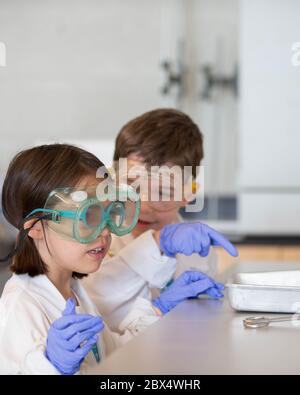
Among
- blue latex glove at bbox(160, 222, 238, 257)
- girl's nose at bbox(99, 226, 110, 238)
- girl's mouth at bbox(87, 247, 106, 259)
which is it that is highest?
girl's nose at bbox(99, 226, 110, 238)

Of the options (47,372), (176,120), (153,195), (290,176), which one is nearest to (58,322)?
(47,372)

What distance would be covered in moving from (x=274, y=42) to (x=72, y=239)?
87.9 inches

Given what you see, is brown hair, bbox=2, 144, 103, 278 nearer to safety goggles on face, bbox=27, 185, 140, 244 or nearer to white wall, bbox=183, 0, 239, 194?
safety goggles on face, bbox=27, 185, 140, 244

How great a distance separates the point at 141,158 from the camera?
1700 mm

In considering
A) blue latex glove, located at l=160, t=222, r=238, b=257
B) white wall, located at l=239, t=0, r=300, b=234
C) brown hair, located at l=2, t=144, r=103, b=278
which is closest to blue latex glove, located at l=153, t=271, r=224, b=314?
blue latex glove, located at l=160, t=222, r=238, b=257

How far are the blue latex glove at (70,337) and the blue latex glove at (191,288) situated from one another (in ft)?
1.41

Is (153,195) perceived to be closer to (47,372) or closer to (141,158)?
(141,158)

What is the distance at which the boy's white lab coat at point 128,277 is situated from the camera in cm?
163

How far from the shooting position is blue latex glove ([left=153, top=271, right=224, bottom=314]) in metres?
1.42

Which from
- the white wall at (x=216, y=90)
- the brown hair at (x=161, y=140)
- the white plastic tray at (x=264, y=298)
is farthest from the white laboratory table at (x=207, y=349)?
the white wall at (x=216, y=90)

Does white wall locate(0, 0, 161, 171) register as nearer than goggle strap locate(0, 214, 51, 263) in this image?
No

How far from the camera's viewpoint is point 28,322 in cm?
110

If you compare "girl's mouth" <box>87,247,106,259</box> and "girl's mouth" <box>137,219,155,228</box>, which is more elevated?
"girl's mouth" <box>87,247,106,259</box>

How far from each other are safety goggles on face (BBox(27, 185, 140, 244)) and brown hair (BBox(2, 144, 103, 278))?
48 mm
